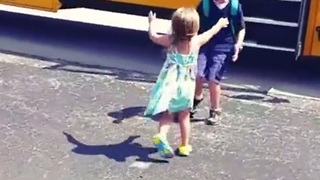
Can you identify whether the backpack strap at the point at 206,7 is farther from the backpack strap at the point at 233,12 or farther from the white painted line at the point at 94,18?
the white painted line at the point at 94,18

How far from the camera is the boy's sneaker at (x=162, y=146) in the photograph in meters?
4.80

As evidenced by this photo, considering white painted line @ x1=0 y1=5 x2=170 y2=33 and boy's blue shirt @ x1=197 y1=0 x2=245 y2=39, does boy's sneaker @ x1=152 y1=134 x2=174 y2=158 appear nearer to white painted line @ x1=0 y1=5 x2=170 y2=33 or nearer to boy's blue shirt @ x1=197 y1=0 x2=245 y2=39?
boy's blue shirt @ x1=197 y1=0 x2=245 y2=39

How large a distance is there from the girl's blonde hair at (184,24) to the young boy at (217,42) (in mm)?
715

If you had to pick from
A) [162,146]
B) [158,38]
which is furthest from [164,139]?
[158,38]

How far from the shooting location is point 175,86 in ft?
15.8

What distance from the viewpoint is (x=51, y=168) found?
15.2ft

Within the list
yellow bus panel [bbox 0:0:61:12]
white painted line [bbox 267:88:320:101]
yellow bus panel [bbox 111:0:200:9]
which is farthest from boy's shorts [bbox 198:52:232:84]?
yellow bus panel [bbox 0:0:61:12]

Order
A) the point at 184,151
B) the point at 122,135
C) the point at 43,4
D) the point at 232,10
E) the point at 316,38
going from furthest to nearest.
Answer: the point at 43,4 < the point at 316,38 < the point at 232,10 < the point at 122,135 < the point at 184,151

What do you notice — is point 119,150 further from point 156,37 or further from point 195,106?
point 195,106

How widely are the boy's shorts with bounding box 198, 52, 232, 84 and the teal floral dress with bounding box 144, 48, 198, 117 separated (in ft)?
2.00

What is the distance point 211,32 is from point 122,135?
93 centimetres

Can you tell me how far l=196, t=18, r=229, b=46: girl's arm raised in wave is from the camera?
194 inches

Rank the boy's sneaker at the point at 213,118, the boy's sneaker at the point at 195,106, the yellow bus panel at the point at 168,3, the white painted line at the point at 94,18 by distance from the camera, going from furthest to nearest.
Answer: the white painted line at the point at 94,18 < the yellow bus panel at the point at 168,3 < the boy's sneaker at the point at 195,106 < the boy's sneaker at the point at 213,118

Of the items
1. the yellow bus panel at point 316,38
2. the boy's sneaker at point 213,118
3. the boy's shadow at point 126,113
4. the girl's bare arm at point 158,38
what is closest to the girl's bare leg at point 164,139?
the girl's bare arm at point 158,38
